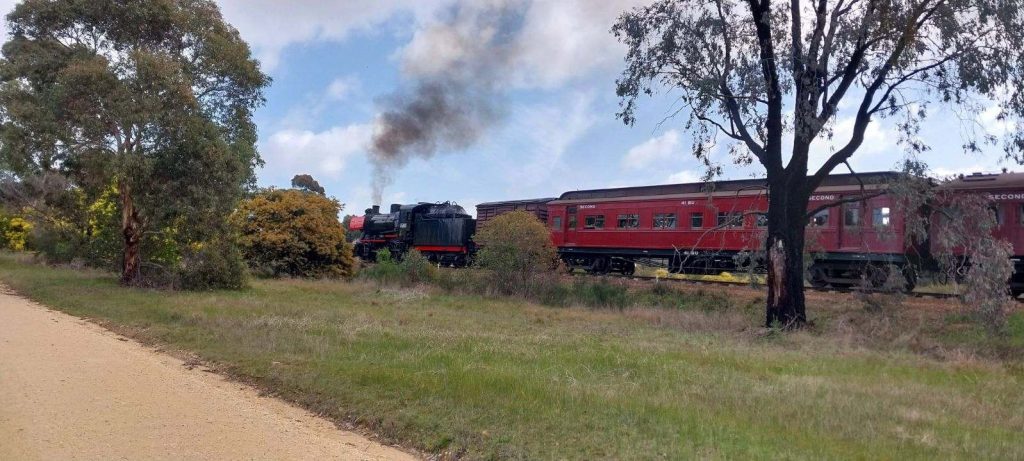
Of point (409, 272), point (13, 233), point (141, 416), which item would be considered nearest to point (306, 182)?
point (13, 233)

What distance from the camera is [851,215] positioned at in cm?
2139

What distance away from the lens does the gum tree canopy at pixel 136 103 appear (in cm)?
1950

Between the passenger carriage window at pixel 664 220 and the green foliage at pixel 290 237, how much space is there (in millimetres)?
13122

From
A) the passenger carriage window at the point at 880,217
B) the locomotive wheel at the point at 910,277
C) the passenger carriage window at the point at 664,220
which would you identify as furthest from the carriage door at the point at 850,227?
the passenger carriage window at the point at 664,220

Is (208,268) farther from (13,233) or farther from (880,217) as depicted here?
(13,233)


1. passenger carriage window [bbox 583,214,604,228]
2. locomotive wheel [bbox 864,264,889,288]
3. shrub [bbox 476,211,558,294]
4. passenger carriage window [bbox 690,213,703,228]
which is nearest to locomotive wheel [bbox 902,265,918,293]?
locomotive wheel [bbox 864,264,889,288]

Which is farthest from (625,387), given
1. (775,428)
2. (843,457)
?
(843,457)

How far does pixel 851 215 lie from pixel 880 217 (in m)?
1.07

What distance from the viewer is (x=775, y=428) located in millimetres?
6930

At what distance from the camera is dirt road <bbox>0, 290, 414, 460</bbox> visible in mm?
6598

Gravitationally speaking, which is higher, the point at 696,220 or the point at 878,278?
the point at 696,220

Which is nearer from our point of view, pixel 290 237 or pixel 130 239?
pixel 130 239

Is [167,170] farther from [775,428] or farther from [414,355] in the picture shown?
[775,428]

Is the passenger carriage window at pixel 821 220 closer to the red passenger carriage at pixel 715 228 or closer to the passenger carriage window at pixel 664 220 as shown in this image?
the red passenger carriage at pixel 715 228
